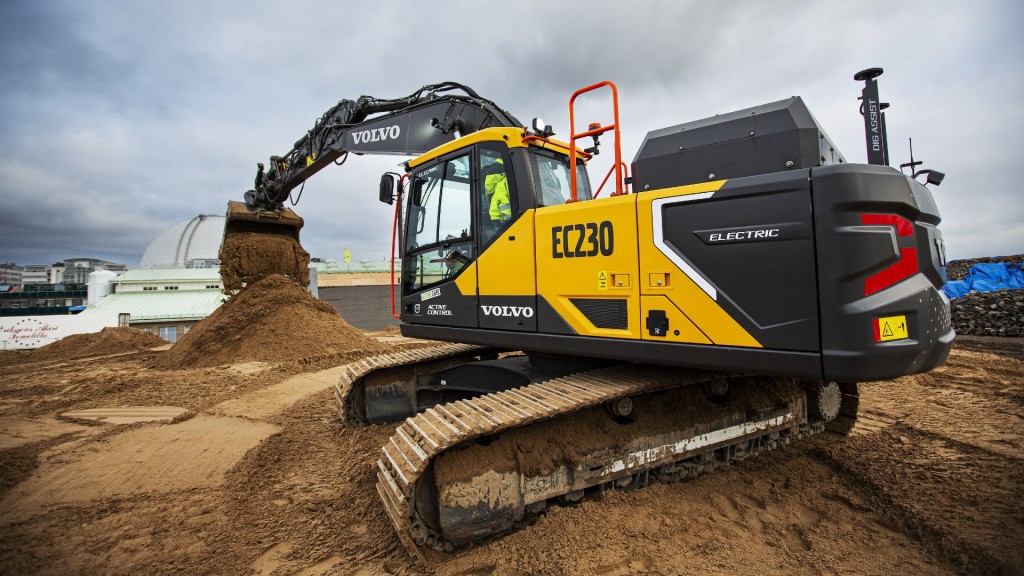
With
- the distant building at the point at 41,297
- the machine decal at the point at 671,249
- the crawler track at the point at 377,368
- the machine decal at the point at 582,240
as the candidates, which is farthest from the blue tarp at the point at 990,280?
the distant building at the point at 41,297

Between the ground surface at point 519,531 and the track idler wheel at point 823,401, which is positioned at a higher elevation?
the track idler wheel at point 823,401

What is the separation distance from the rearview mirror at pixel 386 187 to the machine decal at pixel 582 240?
2.10 m

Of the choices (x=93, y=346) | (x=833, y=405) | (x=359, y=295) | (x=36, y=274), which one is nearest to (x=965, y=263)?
(x=833, y=405)

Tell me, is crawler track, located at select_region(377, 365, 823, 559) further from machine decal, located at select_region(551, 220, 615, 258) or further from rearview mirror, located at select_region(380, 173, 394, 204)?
rearview mirror, located at select_region(380, 173, 394, 204)

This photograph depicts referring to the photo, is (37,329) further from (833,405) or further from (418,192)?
(833,405)

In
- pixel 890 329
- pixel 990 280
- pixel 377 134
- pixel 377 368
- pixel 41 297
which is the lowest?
pixel 377 368

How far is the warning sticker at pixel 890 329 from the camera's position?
242 centimetres

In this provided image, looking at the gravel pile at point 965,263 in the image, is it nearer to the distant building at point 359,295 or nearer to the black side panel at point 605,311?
the black side panel at point 605,311

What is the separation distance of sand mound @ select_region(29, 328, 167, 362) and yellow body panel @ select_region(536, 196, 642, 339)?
14664 millimetres

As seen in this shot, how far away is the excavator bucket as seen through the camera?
10250 millimetres

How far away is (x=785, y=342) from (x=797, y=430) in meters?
2.23

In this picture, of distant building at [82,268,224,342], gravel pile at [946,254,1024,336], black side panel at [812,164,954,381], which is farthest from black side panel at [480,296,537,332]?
distant building at [82,268,224,342]

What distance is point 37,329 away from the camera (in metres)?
16.2

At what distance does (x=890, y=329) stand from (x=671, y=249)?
1194 millimetres
